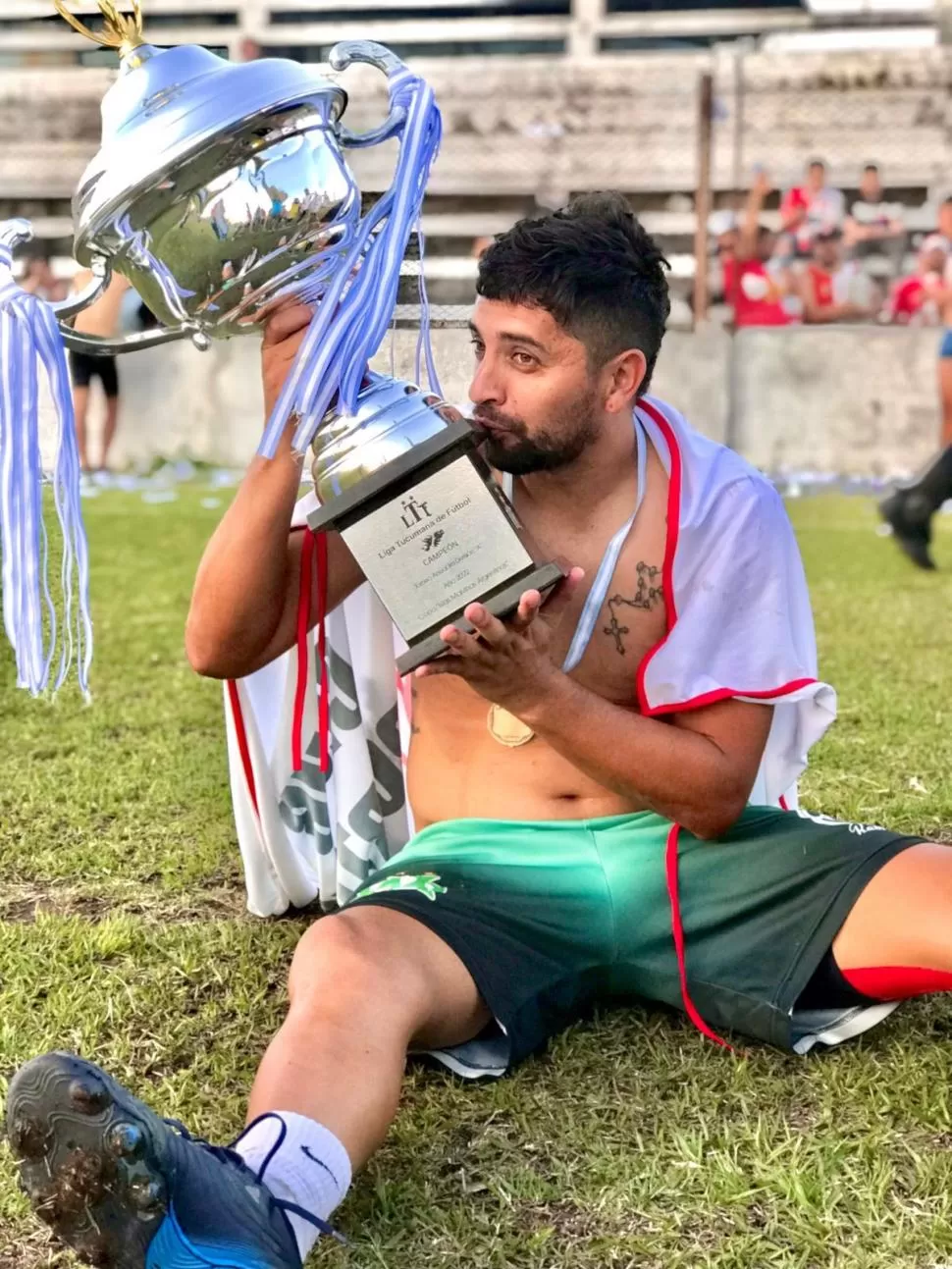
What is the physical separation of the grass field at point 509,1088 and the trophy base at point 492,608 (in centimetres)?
61

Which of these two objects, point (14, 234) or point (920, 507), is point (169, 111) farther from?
point (920, 507)

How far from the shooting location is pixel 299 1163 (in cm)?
150

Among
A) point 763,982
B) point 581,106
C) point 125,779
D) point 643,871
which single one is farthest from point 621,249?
point 581,106

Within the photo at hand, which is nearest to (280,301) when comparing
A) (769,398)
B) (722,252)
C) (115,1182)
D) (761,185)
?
(115,1182)

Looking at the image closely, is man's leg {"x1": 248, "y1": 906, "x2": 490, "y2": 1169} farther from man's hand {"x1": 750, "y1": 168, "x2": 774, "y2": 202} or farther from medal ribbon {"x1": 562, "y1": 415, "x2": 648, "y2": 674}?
man's hand {"x1": 750, "y1": 168, "x2": 774, "y2": 202}

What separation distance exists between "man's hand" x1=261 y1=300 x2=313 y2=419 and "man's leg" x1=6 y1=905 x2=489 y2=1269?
68cm

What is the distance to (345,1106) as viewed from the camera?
1588 millimetres

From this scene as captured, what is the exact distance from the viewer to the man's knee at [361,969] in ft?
5.60

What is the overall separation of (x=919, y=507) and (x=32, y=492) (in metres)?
5.88

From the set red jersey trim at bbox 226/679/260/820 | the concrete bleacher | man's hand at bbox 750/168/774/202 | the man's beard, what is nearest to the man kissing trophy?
the man's beard

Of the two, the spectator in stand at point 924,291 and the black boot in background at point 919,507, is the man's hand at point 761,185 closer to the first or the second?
the spectator in stand at point 924,291

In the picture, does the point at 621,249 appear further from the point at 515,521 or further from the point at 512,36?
the point at 512,36

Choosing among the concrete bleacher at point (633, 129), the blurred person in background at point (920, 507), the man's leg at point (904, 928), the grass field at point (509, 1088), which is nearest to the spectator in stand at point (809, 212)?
the concrete bleacher at point (633, 129)

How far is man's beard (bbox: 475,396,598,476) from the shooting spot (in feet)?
6.22
